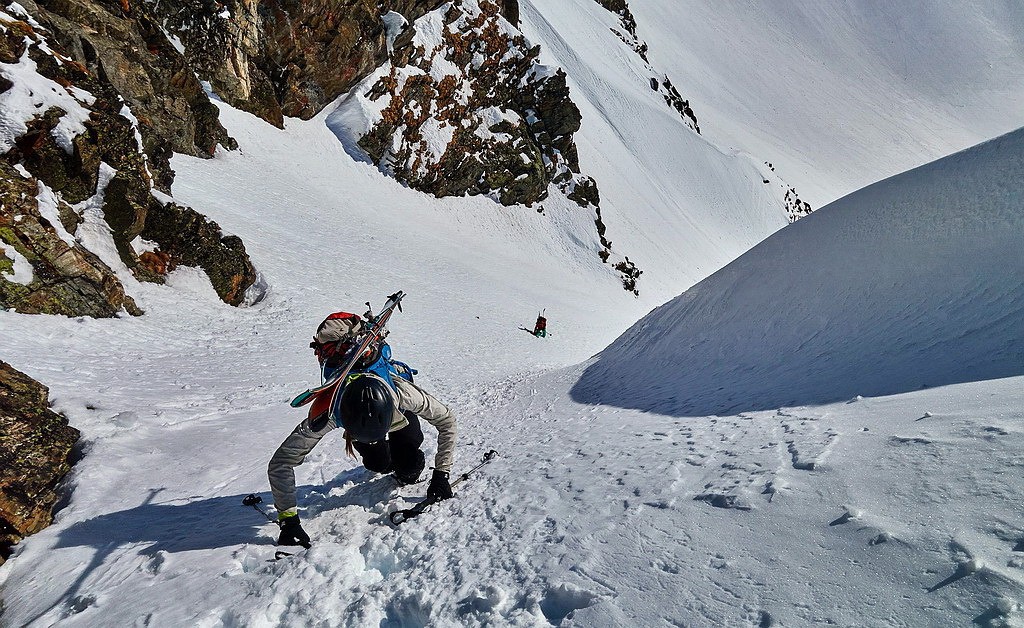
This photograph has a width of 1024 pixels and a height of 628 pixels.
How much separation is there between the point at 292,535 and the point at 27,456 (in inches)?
99.9

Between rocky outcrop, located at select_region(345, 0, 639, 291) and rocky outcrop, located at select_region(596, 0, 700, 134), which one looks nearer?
rocky outcrop, located at select_region(345, 0, 639, 291)

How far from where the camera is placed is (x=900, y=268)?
5410 mm

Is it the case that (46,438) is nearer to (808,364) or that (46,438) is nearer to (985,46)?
(808,364)

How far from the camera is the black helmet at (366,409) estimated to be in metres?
3.40

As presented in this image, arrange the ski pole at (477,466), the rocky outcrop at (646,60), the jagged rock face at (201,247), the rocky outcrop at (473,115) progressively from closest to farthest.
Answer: the ski pole at (477,466) → the jagged rock face at (201,247) → the rocky outcrop at (473,115) → the rocky outcrop at (646,60)

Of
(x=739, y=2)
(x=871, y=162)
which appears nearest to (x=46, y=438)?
(x=871, y=162)

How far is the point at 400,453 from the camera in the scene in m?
4.39

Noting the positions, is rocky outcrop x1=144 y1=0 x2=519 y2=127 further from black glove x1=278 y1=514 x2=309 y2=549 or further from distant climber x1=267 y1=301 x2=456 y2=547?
black glove x1=278 y1=514 x2=309 y2=549

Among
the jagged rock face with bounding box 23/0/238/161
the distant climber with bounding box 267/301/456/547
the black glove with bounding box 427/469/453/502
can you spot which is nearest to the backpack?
the distant climber with bounding box 267/301/456/547

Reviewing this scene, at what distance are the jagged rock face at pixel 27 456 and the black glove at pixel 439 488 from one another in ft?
9.40

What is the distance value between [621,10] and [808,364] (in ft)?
259

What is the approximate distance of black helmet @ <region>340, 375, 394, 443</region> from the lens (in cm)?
340

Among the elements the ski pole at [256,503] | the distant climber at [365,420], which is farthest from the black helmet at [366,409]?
the ski pole at [256,503]

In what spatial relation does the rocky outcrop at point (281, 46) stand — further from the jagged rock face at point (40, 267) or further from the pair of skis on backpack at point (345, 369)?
the pair of skis on backpack at point (345, 369)
